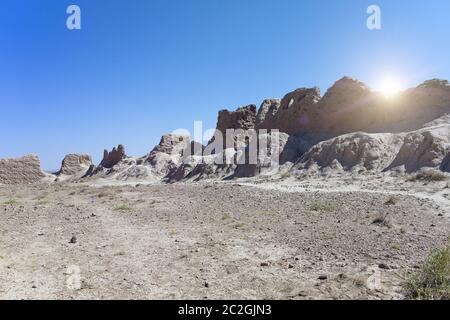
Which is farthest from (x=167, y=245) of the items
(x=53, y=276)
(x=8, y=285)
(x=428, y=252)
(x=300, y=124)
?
(x=300, y=124)

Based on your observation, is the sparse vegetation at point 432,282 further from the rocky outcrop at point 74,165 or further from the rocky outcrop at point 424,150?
the rocky outcrop at point 74,165

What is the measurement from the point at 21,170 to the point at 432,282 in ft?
206

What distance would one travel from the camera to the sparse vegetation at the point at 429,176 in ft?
75.9

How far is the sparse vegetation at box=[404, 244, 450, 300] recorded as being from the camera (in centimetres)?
591

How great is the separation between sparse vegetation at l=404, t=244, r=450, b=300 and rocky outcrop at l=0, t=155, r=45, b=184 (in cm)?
5996

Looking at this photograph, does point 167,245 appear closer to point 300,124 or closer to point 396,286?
point 396,286

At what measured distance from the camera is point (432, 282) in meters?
6.38

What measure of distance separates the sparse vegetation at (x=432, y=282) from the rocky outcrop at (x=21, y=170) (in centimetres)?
5996

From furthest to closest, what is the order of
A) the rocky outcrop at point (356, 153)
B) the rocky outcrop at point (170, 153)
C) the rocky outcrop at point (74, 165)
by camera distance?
the rocky outcrop at point (74, 165), the rocky outcrop at point (170, 153), the rocky outcrop at point (356, 153)

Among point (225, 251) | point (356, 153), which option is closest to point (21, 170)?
point (356, 153)

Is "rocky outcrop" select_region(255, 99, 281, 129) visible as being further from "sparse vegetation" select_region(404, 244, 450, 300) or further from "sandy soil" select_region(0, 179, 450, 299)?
"sparse vegetation" select_region(404, 244, 450, 300)

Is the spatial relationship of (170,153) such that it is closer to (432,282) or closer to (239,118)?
(239,118)

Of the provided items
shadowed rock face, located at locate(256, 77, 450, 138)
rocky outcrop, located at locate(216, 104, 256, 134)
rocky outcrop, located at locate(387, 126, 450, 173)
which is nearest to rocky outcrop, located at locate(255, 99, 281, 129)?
shadowed rock face, located at locate(256, 77, 450, 138)

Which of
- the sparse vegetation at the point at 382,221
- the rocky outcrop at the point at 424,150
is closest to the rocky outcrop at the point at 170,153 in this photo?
the rocky outcrop at the point at 424,150
